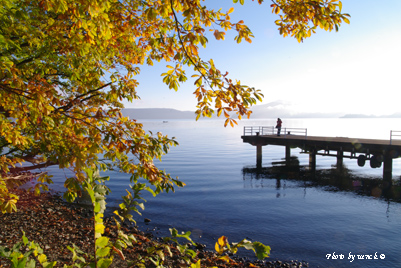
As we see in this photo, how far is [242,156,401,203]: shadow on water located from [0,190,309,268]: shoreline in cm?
1550

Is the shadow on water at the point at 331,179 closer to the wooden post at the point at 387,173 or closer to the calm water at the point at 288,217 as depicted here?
the wooden post at the point at 387,173

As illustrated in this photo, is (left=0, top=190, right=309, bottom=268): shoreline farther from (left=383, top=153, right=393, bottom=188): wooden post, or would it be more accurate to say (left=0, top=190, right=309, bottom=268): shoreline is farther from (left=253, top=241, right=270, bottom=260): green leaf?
(left=383, top=153, right=393, bottom=188): wooden post

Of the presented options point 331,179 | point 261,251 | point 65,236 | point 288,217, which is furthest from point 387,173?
point 261,251

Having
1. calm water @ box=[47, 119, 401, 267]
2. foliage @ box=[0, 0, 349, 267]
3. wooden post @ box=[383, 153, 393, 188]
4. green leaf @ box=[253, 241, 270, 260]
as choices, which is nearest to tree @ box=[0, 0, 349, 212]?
foliage @ box=[0, 0, 349, 267]

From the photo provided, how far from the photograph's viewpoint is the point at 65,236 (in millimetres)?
9742

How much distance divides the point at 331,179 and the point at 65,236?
84.4ft

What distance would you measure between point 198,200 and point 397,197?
15.6 meters

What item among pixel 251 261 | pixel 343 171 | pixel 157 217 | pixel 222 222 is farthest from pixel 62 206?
pixel 343 171

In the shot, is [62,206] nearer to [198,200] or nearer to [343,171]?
[198,200]

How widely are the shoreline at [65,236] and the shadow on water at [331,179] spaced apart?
50.9 feet

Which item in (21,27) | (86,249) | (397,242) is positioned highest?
(21,27)

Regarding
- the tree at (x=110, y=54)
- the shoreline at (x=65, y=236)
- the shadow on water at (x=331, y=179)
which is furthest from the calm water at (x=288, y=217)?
the tree at (x=110, y=54)

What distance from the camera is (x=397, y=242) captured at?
12383 mm

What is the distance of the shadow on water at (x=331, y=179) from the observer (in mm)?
22358
